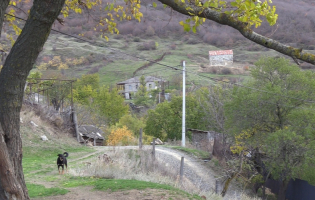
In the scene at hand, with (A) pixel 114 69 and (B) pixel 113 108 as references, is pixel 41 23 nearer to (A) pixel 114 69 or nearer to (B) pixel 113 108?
(B) pixel 113 108

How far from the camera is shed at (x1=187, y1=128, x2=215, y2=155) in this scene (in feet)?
105

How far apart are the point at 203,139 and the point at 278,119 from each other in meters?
13.2

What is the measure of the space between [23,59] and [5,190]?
5.49 feet

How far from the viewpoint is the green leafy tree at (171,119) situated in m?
42.2

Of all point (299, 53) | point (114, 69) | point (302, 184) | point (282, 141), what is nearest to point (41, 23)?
point (299, 53)

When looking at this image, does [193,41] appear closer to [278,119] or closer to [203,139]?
[203,139]

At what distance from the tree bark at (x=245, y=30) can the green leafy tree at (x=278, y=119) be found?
14.4 metres

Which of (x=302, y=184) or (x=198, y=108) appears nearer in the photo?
(x=302, y=184)

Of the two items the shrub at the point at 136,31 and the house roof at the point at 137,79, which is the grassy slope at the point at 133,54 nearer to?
the house roof at the point at 137,79

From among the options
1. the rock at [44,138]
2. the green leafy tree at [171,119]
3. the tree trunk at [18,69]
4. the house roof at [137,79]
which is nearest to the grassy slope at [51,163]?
the rock at [44,138]

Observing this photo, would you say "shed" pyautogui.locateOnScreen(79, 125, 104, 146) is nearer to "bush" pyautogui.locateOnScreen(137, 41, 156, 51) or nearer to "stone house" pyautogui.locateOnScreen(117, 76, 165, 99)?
"stone house" pyautogui.locateOnScreen(117, 76, 165, 99)

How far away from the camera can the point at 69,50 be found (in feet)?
294

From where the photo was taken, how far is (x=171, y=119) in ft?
137

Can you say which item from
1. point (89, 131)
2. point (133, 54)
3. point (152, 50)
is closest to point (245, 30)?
point (89, 131)
